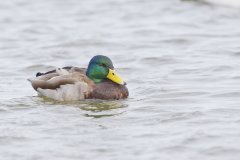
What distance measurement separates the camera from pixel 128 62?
53.1 ft

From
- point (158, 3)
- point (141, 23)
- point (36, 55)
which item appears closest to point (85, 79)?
point (36, 55)

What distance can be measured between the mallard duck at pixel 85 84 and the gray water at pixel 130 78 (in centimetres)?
14

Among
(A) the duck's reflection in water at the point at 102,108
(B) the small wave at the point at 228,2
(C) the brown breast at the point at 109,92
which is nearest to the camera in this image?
(A) the duck's reflection in water at the point at 102,108

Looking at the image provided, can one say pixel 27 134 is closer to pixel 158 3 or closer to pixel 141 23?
pixel 141 23

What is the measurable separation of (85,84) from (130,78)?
1.89 metres

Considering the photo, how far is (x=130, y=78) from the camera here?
14617 millimetres

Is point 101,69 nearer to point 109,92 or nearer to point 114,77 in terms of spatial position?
point 114,77

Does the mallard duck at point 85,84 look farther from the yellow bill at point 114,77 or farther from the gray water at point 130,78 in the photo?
the gray water at point 130,78

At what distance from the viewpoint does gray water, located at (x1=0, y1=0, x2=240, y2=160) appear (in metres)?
9.94

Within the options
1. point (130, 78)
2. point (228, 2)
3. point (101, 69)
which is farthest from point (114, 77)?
point (228, 2)

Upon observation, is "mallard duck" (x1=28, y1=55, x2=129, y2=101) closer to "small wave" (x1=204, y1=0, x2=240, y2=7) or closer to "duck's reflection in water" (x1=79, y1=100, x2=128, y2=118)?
"duck's reflection in water" (x1=79, y1=100, x2=128, y2=118)

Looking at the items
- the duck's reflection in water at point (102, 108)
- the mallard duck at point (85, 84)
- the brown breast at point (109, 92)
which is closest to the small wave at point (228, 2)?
the mallard duck at point (85, 84)

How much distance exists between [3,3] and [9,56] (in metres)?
7.19

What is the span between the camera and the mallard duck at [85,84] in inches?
503
